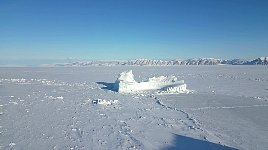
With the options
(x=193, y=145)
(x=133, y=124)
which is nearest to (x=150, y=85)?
(x=133, y=124)

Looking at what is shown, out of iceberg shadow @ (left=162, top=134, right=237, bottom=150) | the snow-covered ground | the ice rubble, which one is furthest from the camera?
the ice rubble

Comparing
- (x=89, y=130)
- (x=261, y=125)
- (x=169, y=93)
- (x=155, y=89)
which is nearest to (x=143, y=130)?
(x=89, y=130)

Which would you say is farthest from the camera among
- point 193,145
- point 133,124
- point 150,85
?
point 150,85

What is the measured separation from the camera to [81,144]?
30.1 feet

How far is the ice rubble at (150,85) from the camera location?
22.5 metres

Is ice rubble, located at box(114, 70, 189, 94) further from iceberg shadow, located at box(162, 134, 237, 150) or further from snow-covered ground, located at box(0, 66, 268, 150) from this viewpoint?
iceberg shadow, located at box(162, 134, 237, 150)

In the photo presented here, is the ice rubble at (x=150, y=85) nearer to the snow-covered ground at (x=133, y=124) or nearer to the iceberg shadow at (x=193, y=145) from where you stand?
the snow-covered ground at (x=133, y=124)

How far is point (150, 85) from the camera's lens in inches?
961

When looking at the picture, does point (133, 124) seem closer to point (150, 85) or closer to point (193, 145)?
point (193, 145)

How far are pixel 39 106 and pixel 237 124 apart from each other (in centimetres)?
1060

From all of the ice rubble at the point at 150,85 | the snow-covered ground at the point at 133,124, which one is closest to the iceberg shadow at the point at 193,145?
the snow-covered ground at the point at 133,124

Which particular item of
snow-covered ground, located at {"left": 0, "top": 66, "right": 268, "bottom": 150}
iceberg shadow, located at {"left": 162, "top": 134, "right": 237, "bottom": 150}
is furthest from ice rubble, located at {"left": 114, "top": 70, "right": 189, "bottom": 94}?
iceberg shadow, located at {"left": 162, "top": 134, "right": 237, "bottom": 150}

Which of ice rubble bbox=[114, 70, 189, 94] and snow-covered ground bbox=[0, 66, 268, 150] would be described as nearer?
snow-covered ground bbox=[0, 66, 268, 150]

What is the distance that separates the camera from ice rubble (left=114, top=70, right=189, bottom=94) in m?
22.5
